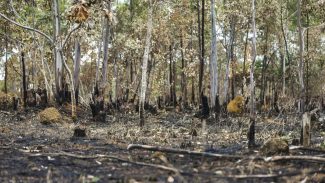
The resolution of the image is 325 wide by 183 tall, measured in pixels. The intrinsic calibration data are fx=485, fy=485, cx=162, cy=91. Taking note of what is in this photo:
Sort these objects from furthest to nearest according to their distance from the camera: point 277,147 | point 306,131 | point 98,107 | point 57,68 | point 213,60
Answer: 1. point 57,68
2. point 213,60
3. point 98,107
4. point 306,131
5. point 277,147

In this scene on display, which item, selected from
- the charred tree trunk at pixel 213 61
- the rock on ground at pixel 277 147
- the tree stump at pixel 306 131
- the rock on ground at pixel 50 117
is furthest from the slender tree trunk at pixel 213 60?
the rock on ground at pixel 277 147

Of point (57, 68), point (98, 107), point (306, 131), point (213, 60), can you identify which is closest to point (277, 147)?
point (306, 131)

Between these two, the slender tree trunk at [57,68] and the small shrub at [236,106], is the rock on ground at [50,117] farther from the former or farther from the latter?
the small shrub at [236,106]

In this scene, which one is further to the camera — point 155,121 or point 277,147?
point 155,121

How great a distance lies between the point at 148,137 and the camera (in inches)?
437

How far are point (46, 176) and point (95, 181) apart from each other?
2.19 feet

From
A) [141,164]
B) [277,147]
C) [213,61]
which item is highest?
[213,61]

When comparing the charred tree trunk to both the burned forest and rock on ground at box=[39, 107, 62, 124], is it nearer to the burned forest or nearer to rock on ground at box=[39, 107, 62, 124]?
the burned forest

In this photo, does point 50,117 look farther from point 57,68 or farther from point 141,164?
point 141,164

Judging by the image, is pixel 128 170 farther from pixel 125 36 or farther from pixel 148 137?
pixel 125 36

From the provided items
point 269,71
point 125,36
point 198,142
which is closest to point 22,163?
point 198,142

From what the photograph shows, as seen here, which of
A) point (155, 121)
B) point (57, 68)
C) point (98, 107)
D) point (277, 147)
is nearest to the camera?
point (277, 147)

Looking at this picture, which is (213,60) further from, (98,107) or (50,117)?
(50,117)

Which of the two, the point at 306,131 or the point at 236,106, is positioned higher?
the point at 236,106
